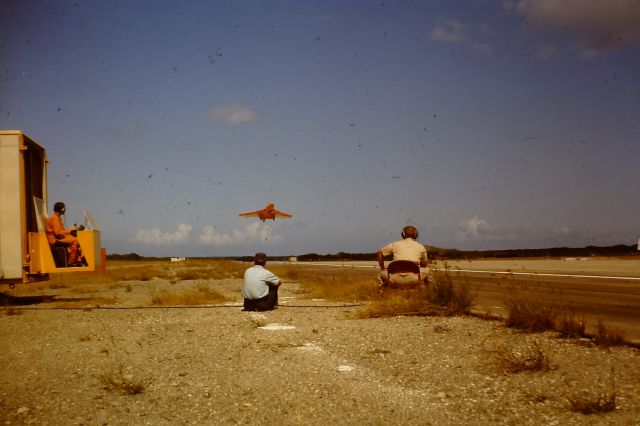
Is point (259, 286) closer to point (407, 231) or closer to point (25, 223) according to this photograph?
point (407, 231)

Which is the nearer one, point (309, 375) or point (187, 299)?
point (309, 375)

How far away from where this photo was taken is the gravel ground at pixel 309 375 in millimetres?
4781

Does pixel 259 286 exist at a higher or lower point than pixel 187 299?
higher

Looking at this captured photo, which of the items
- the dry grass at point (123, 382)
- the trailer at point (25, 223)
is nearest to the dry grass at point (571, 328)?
the dry grass at point (123, 382)

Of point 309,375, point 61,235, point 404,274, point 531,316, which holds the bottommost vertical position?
point 309,375

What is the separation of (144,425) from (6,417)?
129 cm

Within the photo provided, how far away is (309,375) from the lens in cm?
613

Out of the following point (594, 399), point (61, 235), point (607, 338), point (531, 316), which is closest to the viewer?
point (594, 399)

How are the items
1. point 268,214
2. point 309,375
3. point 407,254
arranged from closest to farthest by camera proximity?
1. point 309,375
2. point 407,254
3. point 268,214

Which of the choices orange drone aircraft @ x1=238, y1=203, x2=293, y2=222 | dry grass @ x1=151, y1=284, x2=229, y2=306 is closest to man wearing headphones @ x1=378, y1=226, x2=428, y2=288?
dry grass @ x1=151, y1=284, x2=229, y2=306

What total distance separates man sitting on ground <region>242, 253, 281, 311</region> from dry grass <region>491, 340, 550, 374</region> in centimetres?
625

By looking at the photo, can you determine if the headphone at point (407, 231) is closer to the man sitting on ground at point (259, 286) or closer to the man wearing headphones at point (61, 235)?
the man sitting on ground at point (259, 286)

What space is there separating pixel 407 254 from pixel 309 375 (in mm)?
5308

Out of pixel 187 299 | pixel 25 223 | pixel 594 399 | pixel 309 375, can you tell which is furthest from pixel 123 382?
pixel 25 223
